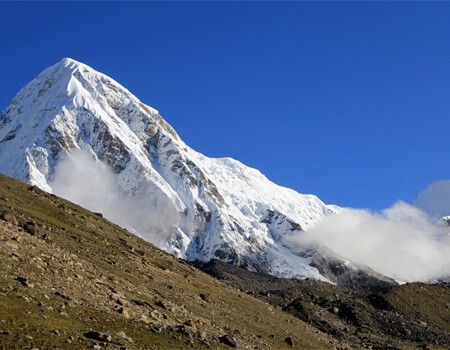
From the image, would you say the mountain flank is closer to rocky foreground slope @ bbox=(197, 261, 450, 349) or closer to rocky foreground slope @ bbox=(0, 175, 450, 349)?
rocky foreground slope @ bbox=(0, 175, 450, 349)

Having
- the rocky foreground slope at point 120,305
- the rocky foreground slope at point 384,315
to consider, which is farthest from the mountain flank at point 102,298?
the rocky foreground slope at point 384,315

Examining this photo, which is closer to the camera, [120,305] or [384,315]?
[120,305]

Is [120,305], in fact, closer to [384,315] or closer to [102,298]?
[102,298]

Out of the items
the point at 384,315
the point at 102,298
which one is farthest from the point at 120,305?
the point at 384,315

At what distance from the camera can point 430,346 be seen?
112312 millimetres

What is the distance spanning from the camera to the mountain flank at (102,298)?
132ft

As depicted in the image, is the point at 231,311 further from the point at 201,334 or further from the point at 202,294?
the point at 201,334

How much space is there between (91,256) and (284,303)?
75.7 m

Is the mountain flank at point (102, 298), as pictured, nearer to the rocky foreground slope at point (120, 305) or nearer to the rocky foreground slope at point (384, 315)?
the rocky foreground slope at point (120, 305)

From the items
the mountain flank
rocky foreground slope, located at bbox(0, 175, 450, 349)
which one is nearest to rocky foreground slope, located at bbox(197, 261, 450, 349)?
rocky foreground slope, located at bbox(0, 175, 450, 349)

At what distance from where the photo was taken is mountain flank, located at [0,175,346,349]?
4012cm

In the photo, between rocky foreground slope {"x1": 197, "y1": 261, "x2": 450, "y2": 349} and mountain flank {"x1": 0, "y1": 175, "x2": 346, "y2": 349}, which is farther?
rocky foreground slope {"x1": 197, "y1": 261, "x2": 450, "y2": 349}

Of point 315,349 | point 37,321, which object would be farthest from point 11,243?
point 315,349

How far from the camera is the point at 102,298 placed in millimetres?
49969
